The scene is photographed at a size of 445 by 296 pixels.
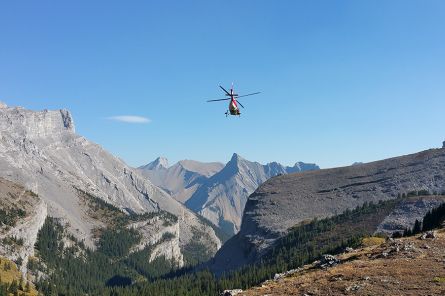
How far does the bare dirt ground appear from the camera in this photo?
51906 mm

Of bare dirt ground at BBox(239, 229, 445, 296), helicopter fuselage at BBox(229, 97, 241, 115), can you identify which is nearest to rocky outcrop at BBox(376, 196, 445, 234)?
bare dirt ground at BBox(239, 229, 445, 296)

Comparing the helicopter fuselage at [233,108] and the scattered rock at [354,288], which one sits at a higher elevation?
the helicopter fuselage at [233,108]

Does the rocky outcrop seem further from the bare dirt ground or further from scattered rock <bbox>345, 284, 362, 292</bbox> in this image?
scattered rock <bbox>345, 284, 362, 292</bbox>

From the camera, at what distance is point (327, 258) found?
92250 mm

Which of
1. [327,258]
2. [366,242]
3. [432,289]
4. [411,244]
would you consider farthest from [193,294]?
[432,289]

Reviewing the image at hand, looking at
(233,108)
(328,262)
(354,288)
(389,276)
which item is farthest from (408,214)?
(233,108)

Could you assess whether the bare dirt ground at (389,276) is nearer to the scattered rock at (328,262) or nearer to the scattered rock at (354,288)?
the scattered rock at (354,288)

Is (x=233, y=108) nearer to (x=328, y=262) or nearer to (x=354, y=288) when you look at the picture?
(x=354, y=288)

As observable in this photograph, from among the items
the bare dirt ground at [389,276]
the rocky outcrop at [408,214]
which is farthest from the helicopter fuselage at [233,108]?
the rocky outcrop at [408,214]

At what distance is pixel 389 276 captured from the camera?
189 ft

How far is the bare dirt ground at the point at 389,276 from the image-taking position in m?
51.9

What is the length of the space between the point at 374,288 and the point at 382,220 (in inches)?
5882

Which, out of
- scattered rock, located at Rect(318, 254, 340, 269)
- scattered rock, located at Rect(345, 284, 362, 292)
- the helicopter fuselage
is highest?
the helicopter fuselage

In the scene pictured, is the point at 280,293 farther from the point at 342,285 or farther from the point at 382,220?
the point at 382,220
